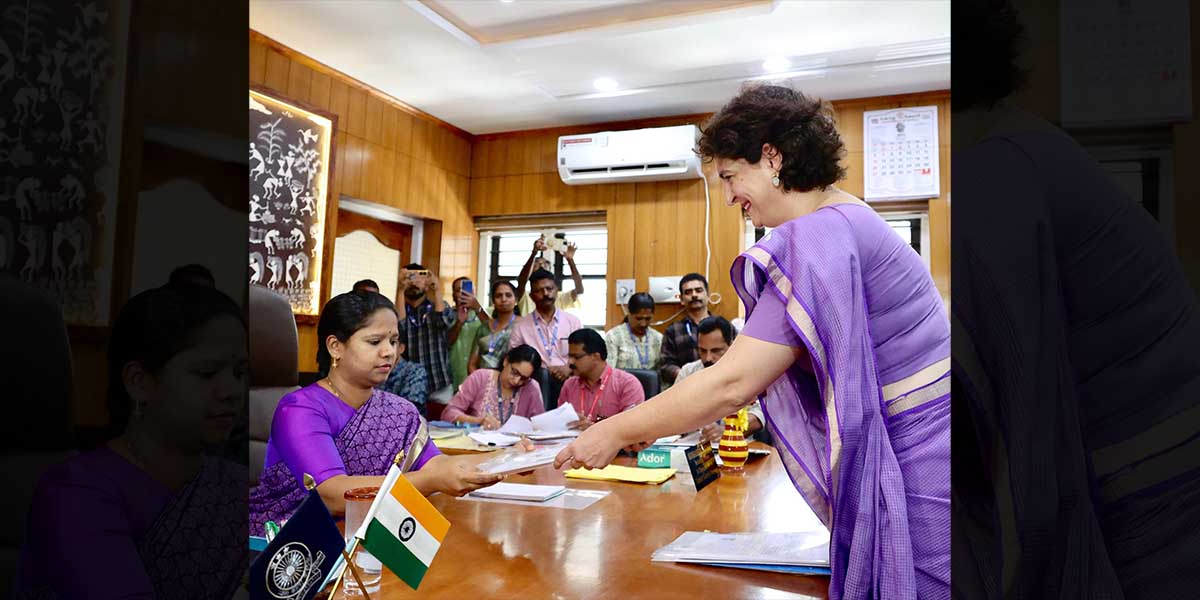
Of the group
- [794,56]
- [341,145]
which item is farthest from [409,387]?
[794,56]

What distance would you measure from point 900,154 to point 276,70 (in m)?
4.20

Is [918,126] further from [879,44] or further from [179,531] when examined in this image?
[179,531]

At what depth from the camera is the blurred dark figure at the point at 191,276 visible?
363mm

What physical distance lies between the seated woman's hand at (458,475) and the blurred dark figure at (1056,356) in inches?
44.5

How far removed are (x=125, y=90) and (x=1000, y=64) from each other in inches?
15.4

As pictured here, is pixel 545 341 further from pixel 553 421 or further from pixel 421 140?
pixel 553 421

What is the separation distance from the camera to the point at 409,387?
433cm

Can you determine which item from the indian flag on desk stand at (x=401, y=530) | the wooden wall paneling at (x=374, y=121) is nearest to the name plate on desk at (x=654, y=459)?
the indian flag on desk stand at (x=401, y=530)

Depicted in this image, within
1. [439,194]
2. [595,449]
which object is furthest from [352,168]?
[595,449]

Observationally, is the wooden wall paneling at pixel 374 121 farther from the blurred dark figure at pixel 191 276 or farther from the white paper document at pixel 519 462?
the blurred dark figure at pixel 191 276

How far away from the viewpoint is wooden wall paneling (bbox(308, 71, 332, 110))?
502 cm

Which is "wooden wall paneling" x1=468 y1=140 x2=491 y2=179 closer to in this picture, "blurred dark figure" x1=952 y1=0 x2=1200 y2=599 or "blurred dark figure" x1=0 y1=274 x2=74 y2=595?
"blurred dark figure" x1=0 y1=274 x2=74 y2=595

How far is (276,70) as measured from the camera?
187 inches

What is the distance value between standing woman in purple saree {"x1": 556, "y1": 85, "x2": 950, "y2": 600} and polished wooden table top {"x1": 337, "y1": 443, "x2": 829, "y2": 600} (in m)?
0.12
